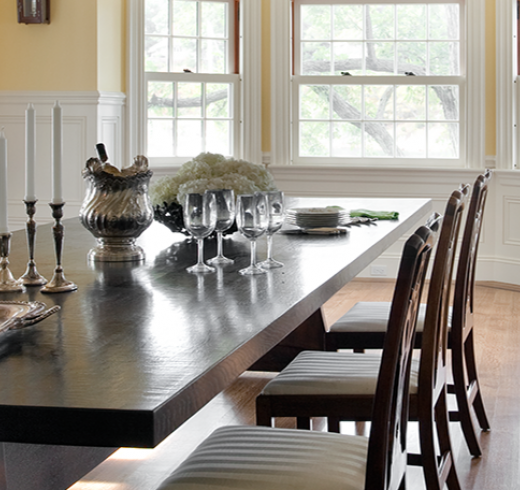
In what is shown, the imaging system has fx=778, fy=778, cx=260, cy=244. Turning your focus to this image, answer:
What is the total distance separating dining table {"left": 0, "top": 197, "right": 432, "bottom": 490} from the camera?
3.21 ft

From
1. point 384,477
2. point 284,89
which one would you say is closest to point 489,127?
point 284,89

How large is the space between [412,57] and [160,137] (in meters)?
2.14

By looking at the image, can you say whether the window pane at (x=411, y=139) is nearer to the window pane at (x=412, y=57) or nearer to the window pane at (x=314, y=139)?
the window pane at (x=412, y=57)

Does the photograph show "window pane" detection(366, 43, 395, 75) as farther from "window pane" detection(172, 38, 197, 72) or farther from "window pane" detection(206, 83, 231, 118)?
"window pane" detection(172, 38, 197, 72)

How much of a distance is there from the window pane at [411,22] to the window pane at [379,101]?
0.44 metres

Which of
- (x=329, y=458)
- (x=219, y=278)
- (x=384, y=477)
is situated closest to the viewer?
(x=384, y=477)

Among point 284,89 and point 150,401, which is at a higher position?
point 284,89

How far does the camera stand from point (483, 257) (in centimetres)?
616

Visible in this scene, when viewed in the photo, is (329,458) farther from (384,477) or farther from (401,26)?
(401,26)

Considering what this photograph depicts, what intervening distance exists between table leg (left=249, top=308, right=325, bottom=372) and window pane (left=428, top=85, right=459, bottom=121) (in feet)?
11.5

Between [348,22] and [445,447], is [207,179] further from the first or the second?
[348,22]

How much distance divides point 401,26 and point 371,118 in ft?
2.52

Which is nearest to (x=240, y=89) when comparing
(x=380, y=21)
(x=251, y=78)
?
(x=251, y=78)

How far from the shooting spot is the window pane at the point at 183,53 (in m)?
6.32
